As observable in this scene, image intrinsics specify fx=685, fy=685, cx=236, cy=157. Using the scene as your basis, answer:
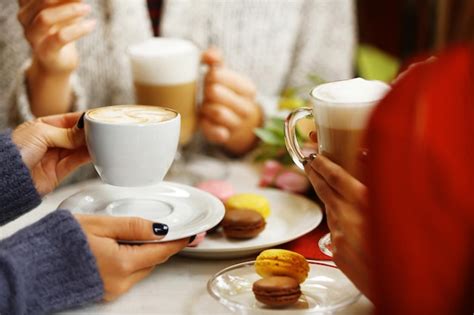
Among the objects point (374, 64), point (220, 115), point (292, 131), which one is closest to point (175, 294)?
point (292, 131)

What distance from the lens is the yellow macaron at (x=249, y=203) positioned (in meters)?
1.02

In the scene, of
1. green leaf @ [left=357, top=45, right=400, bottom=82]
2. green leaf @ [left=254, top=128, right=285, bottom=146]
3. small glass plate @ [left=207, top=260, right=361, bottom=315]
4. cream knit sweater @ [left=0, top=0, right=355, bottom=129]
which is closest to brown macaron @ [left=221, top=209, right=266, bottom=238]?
small glass plate @ [left=207, top=260, right=361, bottom=315]

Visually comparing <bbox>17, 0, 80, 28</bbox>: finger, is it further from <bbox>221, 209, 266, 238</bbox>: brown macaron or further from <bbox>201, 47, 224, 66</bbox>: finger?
<bbox>221, 209, 266, 238</bbox>: brown macaron

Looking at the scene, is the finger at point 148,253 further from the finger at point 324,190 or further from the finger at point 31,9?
the finger at point 31,9

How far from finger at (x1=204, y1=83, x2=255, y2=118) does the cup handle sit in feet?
1.69

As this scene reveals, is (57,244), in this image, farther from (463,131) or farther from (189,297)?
(463,131)

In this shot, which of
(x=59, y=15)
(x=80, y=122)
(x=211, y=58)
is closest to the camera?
(x=80, y=122)

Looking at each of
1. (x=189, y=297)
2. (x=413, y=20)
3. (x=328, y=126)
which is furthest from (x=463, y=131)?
(x=413, y=20)

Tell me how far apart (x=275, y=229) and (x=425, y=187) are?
1.47 ft

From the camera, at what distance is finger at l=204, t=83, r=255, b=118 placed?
1.40 m

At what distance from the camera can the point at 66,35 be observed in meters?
1.15

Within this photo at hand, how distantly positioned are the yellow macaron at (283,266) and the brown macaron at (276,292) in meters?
0.03

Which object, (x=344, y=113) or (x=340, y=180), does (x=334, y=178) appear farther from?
(x=344, y=113)

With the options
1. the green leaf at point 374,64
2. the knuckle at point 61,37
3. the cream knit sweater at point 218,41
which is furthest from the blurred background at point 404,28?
the knuckle at point 61,37
